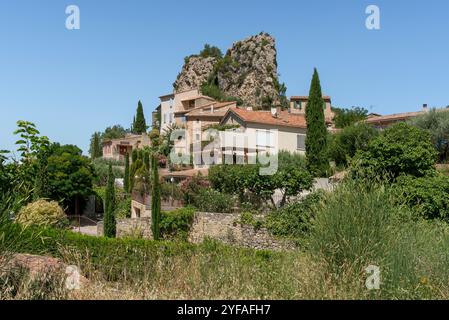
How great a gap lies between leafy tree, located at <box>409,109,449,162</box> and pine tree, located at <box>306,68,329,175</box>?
6.95 m

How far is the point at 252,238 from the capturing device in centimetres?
2030

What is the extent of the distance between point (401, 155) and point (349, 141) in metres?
15.5

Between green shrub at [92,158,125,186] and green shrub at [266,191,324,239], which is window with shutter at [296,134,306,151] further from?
green shrub at [266,191,324,239]

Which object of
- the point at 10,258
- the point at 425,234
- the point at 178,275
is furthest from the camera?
the point at 425,234

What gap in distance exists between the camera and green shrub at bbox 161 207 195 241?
22078 mm

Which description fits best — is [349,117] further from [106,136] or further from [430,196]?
[106,136]

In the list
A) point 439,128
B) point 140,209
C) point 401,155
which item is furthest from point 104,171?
point 401,155

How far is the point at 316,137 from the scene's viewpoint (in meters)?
33.5

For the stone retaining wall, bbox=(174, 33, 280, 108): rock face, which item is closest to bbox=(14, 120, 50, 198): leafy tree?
the stone retaining wall

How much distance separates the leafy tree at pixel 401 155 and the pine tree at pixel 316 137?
A: 10.5m

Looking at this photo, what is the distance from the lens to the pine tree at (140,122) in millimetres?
69188

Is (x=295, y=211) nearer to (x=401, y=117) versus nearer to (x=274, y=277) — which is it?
(x=274, y=277)
